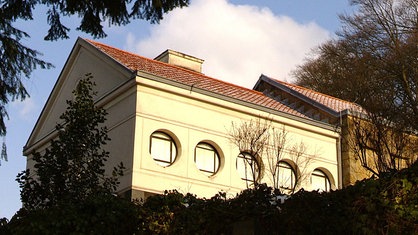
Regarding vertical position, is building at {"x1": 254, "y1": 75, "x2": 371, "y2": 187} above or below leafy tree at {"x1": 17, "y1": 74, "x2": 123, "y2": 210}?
above

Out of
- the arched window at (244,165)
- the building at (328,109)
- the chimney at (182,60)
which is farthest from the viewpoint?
the chimney at (182,60)

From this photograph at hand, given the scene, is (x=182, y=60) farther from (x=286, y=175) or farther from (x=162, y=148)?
(x=162, y=148)

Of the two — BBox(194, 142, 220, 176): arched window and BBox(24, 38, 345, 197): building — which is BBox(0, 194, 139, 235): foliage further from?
BBox(194, 142, 220, 176): arched window

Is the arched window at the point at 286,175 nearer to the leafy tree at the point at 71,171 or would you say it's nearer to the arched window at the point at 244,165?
the arched window at the point at 244,165

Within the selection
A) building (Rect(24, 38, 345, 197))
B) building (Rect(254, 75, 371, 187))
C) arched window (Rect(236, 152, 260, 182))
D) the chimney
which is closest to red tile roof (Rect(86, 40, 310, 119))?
building (Rect(24, 38, 345, 197))

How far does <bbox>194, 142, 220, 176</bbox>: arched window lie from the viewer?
899 inches

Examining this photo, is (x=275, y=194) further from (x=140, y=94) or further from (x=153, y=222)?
(x=140, y=94)

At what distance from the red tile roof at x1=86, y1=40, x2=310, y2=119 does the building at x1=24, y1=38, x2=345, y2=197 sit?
98 millimetres

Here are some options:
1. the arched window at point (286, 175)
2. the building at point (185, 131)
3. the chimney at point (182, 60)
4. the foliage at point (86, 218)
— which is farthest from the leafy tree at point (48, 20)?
the chimney at point (182, 60)

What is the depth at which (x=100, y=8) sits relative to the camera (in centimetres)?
1031

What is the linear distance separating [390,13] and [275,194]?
52.0 ft

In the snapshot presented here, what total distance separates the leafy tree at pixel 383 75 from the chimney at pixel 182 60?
232 inches

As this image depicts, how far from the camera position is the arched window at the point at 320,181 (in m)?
24.9

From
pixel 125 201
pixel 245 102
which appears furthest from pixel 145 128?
pixel 125 201
